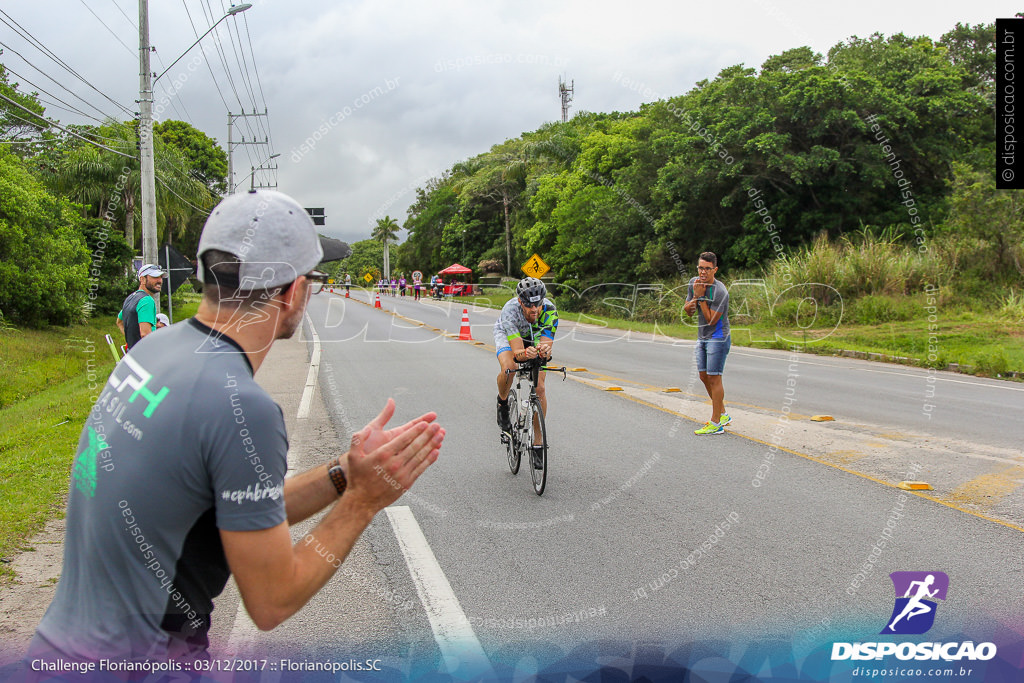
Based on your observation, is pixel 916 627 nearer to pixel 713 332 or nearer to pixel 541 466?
pixel 541 466

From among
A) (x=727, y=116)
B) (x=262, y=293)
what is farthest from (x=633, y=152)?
(x=262, y=293)

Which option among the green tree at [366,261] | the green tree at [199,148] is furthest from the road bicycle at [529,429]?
the green tree at [366,261]

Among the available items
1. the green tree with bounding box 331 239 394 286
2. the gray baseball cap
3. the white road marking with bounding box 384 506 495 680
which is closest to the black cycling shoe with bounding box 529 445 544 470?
the white road marking with bounding box 384 506 495 680

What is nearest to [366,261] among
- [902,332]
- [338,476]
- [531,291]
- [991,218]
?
[991,218]

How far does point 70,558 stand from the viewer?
1855 mm

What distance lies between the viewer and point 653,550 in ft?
17.0

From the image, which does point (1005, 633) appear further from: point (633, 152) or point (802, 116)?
point (633, 152)

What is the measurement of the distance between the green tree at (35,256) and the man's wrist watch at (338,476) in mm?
19140

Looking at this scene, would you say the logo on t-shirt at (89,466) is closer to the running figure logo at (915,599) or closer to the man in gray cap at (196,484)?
the man in gray cap at (196,484)

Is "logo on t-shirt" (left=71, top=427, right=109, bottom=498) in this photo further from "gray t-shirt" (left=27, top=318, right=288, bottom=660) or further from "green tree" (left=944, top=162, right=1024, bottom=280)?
"green tree" (left=944, top=162, right=1024, bottom=280)

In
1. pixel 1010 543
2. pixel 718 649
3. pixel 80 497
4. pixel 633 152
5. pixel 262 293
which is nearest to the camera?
pixel 80 497

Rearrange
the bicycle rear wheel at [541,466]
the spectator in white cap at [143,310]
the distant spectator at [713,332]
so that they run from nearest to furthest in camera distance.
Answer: the bicycle rear wheel at [541,466] < the distant spectator at [713,332] < the spectator in white cap at [143,310]

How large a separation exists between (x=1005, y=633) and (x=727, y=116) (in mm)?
28685

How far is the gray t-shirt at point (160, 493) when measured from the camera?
5.77 ft
